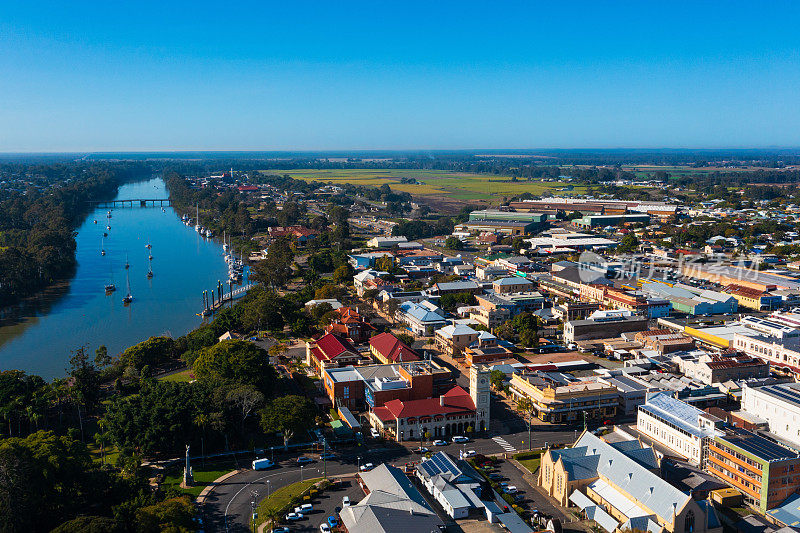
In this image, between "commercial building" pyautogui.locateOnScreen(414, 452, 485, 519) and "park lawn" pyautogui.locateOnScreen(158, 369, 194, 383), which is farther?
"park lawn" pyautogui.locateOnScreen(158, 369, 194, 383)

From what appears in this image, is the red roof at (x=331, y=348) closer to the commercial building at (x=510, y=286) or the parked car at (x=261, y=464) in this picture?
the parked car at (x=261, y=464)

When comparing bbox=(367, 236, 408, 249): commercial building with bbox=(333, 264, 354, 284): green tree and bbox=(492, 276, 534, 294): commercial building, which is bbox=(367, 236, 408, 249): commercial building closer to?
bbox=(333, 264, 354, 284): green tree

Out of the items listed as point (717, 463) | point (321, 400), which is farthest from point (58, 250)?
point (717, 463)

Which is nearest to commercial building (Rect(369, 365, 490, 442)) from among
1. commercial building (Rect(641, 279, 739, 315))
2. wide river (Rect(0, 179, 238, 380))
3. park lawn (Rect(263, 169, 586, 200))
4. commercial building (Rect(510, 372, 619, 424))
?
commercial building (Rect(510, 372, 619, 424))

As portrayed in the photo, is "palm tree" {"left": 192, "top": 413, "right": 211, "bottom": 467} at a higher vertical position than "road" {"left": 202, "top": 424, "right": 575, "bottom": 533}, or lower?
higher

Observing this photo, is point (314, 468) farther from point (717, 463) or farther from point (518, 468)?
point (717, 463)

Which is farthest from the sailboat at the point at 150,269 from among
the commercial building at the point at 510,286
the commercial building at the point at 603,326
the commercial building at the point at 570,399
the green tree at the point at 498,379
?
the commercial building at the point at 570,399

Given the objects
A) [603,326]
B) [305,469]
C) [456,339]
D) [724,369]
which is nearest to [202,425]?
[305,469]

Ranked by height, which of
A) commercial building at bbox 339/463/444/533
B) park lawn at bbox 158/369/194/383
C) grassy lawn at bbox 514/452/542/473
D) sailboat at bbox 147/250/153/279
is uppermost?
commercial building at bbox 339/463/444/533
